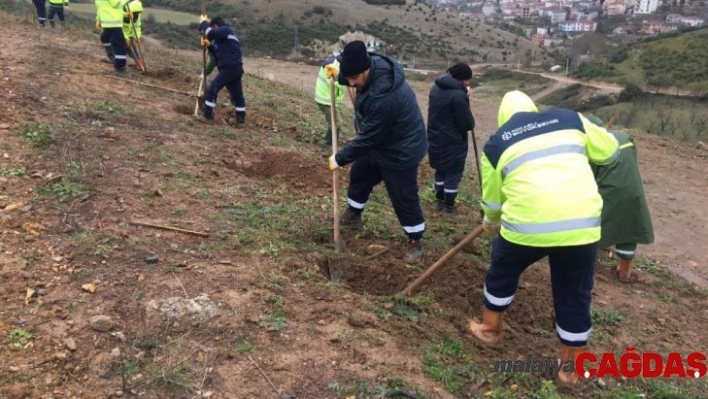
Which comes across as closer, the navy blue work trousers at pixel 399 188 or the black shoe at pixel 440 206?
the navy blue work trousers at pixel 399 188

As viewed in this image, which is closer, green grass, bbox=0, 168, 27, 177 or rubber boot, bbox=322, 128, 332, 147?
green grass, bbox=0, 168, 27, 177

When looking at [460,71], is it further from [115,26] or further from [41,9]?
[41,9]

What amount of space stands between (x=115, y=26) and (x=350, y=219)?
565 centimetres

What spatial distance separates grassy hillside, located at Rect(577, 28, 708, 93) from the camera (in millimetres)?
32906

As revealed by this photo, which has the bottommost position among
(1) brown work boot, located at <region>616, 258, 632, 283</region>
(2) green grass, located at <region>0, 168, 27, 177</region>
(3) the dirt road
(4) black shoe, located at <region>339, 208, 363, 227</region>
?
(3) the dirt road

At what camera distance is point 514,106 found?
3.20 meters

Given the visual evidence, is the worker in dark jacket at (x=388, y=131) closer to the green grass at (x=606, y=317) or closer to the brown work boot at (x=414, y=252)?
the brown work boot at (x=414, y=252)

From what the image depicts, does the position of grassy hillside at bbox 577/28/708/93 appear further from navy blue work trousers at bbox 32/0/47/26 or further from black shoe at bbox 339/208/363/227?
black shoe at bbox 339/208/363/227

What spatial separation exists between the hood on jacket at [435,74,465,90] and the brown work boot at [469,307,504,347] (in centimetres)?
259

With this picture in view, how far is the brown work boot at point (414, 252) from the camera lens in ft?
14.3

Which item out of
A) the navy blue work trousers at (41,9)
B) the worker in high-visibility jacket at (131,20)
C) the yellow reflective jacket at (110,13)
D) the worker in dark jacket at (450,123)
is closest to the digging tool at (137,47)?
the worker in high-visibility jacket at (131,20)

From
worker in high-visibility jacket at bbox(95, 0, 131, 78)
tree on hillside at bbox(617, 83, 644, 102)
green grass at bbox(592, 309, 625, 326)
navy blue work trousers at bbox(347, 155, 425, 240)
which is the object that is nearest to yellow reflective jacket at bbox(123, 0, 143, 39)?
worker in high-visibility jacket at bbox(95, 0, 131, 78)

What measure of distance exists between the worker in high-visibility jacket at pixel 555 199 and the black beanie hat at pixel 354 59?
1.14m

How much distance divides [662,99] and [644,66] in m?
10.6
